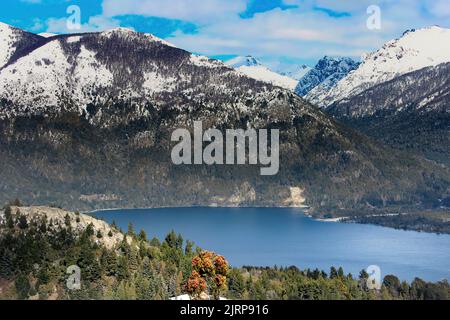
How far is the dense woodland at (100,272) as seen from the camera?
553 feet

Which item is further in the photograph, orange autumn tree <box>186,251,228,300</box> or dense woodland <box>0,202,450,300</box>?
dense woodland <box>0,202,450,300</box>

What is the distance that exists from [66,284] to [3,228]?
32483 mm

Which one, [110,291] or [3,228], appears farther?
[3,228]

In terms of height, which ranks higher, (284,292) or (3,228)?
(3,228)

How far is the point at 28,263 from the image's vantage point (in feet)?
579

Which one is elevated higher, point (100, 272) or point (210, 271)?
point (210, 271)

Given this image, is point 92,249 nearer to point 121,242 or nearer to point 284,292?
point 121,242

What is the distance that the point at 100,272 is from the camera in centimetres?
17462

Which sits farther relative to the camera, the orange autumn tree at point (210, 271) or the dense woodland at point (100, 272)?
the dense woodland at point (100, 272)

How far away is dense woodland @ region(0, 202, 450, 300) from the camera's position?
16850 cm

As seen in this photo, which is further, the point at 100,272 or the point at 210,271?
the point at 100,272
